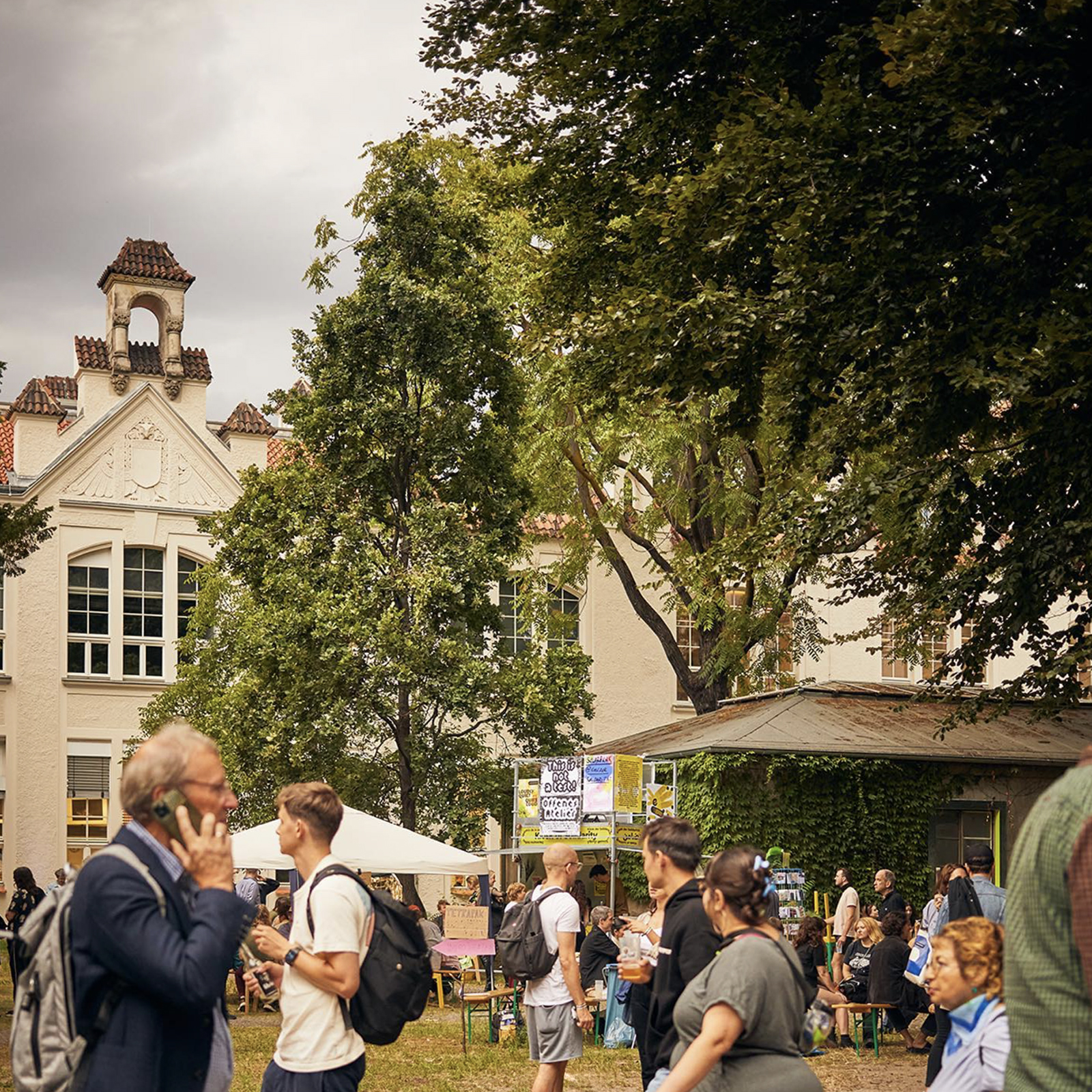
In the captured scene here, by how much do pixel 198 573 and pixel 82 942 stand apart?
111ft

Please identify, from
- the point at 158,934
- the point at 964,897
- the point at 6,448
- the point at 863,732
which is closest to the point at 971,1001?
the point at 158,934

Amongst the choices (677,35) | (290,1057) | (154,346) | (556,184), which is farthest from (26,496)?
(290,1057)

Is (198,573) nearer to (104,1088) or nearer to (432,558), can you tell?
(432,558)

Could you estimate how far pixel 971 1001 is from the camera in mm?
5812

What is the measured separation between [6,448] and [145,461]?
3504 mm

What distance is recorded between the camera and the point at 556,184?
19859 millimetres

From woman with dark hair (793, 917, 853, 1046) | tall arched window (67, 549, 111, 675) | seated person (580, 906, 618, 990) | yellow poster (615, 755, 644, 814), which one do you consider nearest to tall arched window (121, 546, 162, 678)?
tall arched window (67, 549, 111, 675)

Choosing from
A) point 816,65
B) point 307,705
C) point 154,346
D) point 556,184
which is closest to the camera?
point 816,65

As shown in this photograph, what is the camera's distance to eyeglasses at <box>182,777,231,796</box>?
4273 mm

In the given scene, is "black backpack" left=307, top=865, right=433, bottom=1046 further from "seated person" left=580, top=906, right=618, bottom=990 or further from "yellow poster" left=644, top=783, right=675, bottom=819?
"yellow poster" left=644, top=783, right=675, bottom=819

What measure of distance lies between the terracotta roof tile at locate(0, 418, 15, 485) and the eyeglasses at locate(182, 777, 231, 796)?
3813cm

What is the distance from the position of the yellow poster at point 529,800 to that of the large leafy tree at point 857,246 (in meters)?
5.91

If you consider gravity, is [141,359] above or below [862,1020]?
above

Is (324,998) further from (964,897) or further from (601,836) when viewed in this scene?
(601,836)
